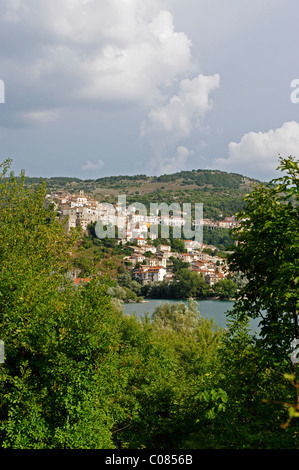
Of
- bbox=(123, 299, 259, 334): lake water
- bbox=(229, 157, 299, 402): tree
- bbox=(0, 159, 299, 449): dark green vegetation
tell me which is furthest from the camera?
bbox=(123, 299, 259, 334): lake water

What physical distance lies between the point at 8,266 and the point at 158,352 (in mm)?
7107

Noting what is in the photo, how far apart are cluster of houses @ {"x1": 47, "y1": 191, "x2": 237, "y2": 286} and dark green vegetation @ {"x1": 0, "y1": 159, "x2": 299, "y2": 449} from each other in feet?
187

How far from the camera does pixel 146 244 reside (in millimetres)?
107125

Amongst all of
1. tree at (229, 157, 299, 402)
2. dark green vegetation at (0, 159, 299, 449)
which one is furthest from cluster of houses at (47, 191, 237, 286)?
tree at (229, 157, 299, 402)

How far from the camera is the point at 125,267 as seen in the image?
84.1 meters

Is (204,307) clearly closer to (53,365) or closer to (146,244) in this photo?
(146,244)

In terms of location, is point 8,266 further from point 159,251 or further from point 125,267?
point 159,251

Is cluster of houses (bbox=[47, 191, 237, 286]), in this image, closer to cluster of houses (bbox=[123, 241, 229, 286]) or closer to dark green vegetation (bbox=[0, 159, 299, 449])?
cluster of houses (bbox=[123, 241, 229, 286])

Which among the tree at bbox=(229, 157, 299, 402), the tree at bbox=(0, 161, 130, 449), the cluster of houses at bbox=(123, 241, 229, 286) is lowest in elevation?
the cluster of houses at bbox=(123, 241, 229, 286)

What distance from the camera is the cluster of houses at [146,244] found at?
8162cm

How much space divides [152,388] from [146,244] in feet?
322

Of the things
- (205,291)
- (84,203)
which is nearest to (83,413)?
(205,291)

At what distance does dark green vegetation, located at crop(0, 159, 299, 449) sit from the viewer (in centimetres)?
450

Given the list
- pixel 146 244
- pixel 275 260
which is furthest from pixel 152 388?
pixel 146 244
